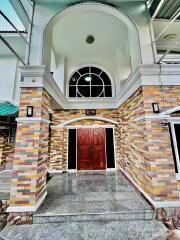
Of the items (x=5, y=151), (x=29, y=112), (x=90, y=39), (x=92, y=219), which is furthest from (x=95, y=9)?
(x=5, y=151)

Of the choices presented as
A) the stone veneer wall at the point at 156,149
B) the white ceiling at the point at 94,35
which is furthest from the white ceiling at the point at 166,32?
the stone veneer wall at the point at 156,149

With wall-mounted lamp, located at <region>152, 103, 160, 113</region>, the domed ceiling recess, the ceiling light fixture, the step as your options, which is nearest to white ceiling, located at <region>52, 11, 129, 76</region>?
the domed ceiling recess

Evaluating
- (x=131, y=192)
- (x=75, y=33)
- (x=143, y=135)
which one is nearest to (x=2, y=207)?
(x=131, y=192)

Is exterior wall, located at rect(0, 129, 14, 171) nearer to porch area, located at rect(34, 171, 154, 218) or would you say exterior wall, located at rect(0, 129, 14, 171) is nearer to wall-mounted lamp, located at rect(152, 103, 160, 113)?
porch area, located at rect(34, 171, 154, 218)

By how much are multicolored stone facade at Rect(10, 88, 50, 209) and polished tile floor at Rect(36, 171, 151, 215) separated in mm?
455

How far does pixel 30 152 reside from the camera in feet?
9.32

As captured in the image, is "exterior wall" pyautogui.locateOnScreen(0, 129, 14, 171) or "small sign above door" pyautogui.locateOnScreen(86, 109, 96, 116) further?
"small sign above door" pyautogui.locateOnScreen(86, 109, 96, 116)

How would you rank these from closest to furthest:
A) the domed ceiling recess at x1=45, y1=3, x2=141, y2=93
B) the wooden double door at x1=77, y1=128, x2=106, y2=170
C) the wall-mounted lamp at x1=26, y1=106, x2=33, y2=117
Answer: the wall-mounted lamp at x1=26, y1=106, x2=33, y2=117
the domed ceiling recess at x1=45, y1=3, x2=141, y2=93
the wooden double door at x1=77, y1=128, x2=106, y2=170

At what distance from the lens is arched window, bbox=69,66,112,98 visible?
649cm

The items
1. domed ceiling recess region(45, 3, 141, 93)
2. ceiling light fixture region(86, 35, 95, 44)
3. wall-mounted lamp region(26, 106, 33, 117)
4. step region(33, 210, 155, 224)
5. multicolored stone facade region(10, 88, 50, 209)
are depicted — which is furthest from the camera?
ceiling light fixture region(86, 35, 95, 44)

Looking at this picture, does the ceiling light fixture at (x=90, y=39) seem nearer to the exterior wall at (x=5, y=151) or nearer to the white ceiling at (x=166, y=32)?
the white ceiling at (x=166, y=32)

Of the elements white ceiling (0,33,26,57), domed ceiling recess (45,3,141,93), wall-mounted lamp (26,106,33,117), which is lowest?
wall-mounted lamp (26,106,33,117)

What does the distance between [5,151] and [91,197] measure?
12.6 ft

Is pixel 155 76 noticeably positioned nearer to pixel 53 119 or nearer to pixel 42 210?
pixel 42 210
